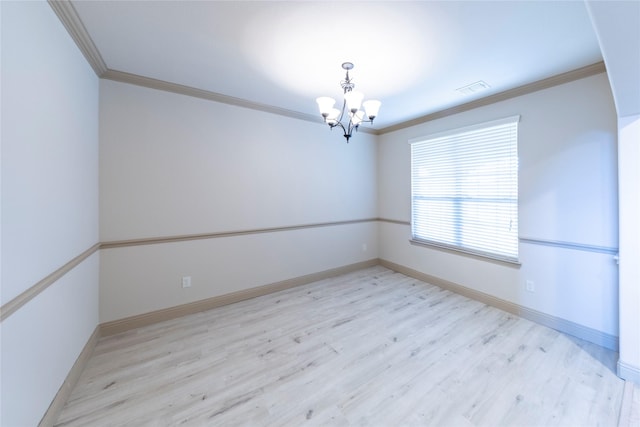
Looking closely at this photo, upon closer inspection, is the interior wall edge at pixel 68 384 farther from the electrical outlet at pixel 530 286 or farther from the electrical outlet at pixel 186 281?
the electrical outlet at pixel 530 286

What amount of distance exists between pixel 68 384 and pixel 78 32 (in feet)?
8.04

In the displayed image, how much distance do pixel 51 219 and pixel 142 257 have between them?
1.19 m

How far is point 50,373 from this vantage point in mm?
1531

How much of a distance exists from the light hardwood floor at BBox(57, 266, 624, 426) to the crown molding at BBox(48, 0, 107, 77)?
2.49 m

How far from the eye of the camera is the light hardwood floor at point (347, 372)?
5.29ft

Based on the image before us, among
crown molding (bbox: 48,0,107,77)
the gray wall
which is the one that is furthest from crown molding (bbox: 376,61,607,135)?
the gray wall

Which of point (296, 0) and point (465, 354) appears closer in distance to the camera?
point (296, 0)

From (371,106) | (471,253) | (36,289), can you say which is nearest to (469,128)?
(471,253)

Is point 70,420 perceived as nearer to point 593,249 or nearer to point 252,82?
point 252,82

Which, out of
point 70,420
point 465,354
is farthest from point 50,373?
point 465,354

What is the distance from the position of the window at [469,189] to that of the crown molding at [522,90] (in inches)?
10.1

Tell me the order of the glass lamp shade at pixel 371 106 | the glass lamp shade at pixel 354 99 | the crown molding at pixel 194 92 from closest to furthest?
1. the glass lamp shade at pixel 354 99
2. the glass lamp shade at pixel 371 106
3. the crown molding at pixel 194 92

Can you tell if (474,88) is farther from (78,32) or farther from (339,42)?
(78,32)

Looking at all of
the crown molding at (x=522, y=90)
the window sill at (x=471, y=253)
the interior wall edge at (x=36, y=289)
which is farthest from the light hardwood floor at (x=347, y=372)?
the crown molding at (x=522, y=90)
